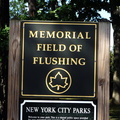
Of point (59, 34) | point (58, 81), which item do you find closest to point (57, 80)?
point (58, 81)

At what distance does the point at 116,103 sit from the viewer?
76.1ft

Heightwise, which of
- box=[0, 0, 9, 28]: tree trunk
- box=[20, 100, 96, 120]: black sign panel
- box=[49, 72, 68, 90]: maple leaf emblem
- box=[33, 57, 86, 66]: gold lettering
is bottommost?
box=[20, 100, 96, 120]: black sign panel

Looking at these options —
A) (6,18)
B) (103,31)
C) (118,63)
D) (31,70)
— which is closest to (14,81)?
(31,70)

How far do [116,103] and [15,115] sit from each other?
1853 cm

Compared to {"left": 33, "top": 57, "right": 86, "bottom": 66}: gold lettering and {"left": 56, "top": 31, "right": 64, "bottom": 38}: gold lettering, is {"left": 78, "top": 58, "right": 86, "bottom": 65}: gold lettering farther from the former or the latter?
{"left": 56, "top": 31, "right": 64, "bottom": 38}: gold lettering

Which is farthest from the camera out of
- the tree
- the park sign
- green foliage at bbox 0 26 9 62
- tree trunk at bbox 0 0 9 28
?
tree trunk at bbox 0 0 9 28

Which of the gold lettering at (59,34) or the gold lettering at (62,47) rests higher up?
the gold lettering at (59,34)

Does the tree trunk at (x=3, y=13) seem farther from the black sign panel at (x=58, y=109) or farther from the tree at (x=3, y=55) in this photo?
the black sign panel at (x=58, y=109)

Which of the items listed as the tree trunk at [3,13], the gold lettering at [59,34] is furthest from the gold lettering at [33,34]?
the tree trunk at [3,13]

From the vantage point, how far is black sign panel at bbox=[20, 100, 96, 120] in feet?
17.1

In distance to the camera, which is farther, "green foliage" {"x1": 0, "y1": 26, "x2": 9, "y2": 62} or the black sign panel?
"green foliage" {"x1": 0, "y1": 26, "x2": 9, "y2": 62}

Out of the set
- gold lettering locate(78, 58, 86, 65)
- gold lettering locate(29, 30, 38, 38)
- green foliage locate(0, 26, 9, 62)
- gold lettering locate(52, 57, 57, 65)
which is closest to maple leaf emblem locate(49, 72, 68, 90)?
gold lettering locate(52, 57, 57, 65)

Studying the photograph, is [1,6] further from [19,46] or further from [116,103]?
[116,103]

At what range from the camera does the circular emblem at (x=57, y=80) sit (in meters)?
5.18
